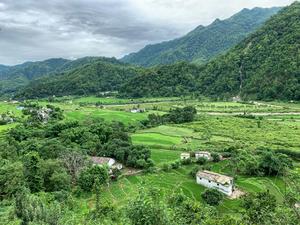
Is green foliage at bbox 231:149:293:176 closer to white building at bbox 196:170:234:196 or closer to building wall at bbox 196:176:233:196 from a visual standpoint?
white building at bbox 196:170:234:196

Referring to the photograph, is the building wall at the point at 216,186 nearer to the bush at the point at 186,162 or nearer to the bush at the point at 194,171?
the bush at the point at 194,171

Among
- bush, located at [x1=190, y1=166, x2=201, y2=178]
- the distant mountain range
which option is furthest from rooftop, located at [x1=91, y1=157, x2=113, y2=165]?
the distant mountain range

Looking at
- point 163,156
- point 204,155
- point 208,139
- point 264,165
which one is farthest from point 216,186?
point 208,139

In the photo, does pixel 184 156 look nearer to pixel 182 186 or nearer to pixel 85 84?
pixel 182 186

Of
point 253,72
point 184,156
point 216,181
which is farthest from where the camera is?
point 253,72

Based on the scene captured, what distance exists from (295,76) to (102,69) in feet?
372

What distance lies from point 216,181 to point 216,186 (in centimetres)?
71

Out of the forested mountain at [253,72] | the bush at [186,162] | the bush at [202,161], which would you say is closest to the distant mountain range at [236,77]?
the forested mountain at [253,72]

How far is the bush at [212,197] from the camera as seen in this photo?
121 feet

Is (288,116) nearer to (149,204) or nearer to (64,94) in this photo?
(149,204)

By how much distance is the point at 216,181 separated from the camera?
40.8m

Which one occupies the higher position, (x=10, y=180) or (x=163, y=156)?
(x=10, y=180)

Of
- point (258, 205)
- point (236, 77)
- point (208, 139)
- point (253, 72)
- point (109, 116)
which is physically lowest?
point (208, 139)

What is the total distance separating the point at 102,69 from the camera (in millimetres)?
197500
